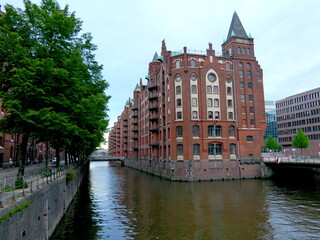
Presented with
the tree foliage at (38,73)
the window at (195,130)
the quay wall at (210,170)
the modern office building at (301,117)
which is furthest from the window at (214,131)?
the modern office building at (301,117)

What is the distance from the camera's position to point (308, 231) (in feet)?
57.9

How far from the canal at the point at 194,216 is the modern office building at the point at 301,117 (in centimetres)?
6765

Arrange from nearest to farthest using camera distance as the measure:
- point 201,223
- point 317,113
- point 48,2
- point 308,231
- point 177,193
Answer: point 308,231 → point 201,223 → point 48,2 → point 177,193 → point 317,113

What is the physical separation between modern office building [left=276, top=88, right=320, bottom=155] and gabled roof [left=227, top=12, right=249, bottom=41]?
46901mm

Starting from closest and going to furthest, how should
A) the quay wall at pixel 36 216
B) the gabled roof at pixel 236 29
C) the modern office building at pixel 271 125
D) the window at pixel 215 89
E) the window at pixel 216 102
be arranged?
1. the quay wall at pixel 36 216
2. the window at pixel 216 102
3. the window at pixel 215 89
4. the gabled roof at pixel 236 29
5. the modern office building at pixel 271 125

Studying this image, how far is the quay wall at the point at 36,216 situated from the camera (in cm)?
928

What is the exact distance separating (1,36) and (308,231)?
84.2 feet

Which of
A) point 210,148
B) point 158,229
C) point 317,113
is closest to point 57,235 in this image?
point 158,229

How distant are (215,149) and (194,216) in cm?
2744

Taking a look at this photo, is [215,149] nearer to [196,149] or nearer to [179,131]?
[196,149]

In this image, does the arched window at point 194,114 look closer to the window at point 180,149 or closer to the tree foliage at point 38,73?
the window at point 180,149

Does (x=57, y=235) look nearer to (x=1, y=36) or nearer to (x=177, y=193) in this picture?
(x=1, y=36)

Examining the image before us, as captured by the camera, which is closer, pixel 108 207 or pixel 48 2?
pixel 48 2

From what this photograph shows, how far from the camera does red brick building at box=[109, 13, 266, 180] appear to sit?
46.9 metres
